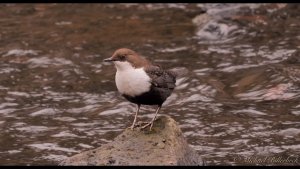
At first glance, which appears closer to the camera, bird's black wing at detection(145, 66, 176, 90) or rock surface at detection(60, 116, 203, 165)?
rock surface at detection(60, 116, 203, 165)

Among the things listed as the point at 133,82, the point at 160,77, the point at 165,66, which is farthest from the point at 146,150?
the point at 165,66

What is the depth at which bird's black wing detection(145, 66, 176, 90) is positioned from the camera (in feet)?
22.0

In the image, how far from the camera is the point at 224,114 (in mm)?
9352

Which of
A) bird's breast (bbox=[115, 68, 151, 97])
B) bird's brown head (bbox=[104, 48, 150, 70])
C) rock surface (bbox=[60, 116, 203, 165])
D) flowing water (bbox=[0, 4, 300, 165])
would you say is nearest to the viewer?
rock surface (bbox=[60, 116, 203, 165])

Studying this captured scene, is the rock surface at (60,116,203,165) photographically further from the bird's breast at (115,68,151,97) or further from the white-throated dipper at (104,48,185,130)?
the bird's breast at (115,68,151,97)

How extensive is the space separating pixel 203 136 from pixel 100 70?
3.20m

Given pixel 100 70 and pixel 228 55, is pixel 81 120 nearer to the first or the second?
pixel 100 70

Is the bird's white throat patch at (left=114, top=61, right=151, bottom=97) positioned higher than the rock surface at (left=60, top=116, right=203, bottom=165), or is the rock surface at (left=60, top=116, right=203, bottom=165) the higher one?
the bird's white throat patch at (left=114, top=61, right=151, bottom=97)

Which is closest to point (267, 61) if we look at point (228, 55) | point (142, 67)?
point (228, 55)

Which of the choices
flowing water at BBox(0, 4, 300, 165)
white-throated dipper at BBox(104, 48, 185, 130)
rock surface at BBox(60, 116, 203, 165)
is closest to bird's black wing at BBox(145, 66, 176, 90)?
white-throated dipper at BBox(104, 48, 185, 130)

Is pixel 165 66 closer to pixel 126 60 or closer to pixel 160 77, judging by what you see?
pixel 160 77

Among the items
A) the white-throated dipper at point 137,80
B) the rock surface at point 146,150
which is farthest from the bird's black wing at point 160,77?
the rock surface at point 146,150

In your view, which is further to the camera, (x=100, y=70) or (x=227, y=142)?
(x=100, y=70)

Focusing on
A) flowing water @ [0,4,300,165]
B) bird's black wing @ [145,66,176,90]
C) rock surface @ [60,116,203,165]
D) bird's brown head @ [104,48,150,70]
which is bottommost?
flowing water @ [0,4,300,165]
